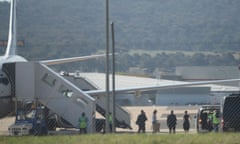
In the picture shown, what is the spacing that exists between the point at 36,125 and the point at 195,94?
2772 inches

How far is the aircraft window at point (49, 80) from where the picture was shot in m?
35.6

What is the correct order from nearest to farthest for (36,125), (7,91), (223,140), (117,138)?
1. (223,140)
2. (117,138)
3. (36,125)
4. (7,91)

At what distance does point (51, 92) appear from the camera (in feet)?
117

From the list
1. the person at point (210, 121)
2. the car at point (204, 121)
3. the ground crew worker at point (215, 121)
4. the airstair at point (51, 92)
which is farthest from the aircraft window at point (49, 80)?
the ground crew worker at point (215, 121)

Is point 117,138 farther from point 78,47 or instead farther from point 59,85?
point 78,47

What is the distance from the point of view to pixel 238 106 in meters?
26.1

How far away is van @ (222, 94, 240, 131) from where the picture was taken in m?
25.6

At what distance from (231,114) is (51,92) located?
41.3ft

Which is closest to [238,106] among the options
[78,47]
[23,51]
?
[23,51]

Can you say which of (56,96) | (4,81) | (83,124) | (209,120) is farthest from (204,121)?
(4,81)

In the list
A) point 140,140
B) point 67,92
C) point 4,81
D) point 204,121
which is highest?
point 4,81

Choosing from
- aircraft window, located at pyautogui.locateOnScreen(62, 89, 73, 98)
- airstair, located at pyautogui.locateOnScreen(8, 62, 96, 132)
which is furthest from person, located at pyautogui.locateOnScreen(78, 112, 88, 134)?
aircraft window, located at pyautogui.locateOnScreen(62, 89, 73, 98)

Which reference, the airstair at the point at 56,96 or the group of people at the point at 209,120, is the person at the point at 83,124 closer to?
the airstair at the point at 56,96

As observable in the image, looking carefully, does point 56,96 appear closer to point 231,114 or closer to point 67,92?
point 67,92
